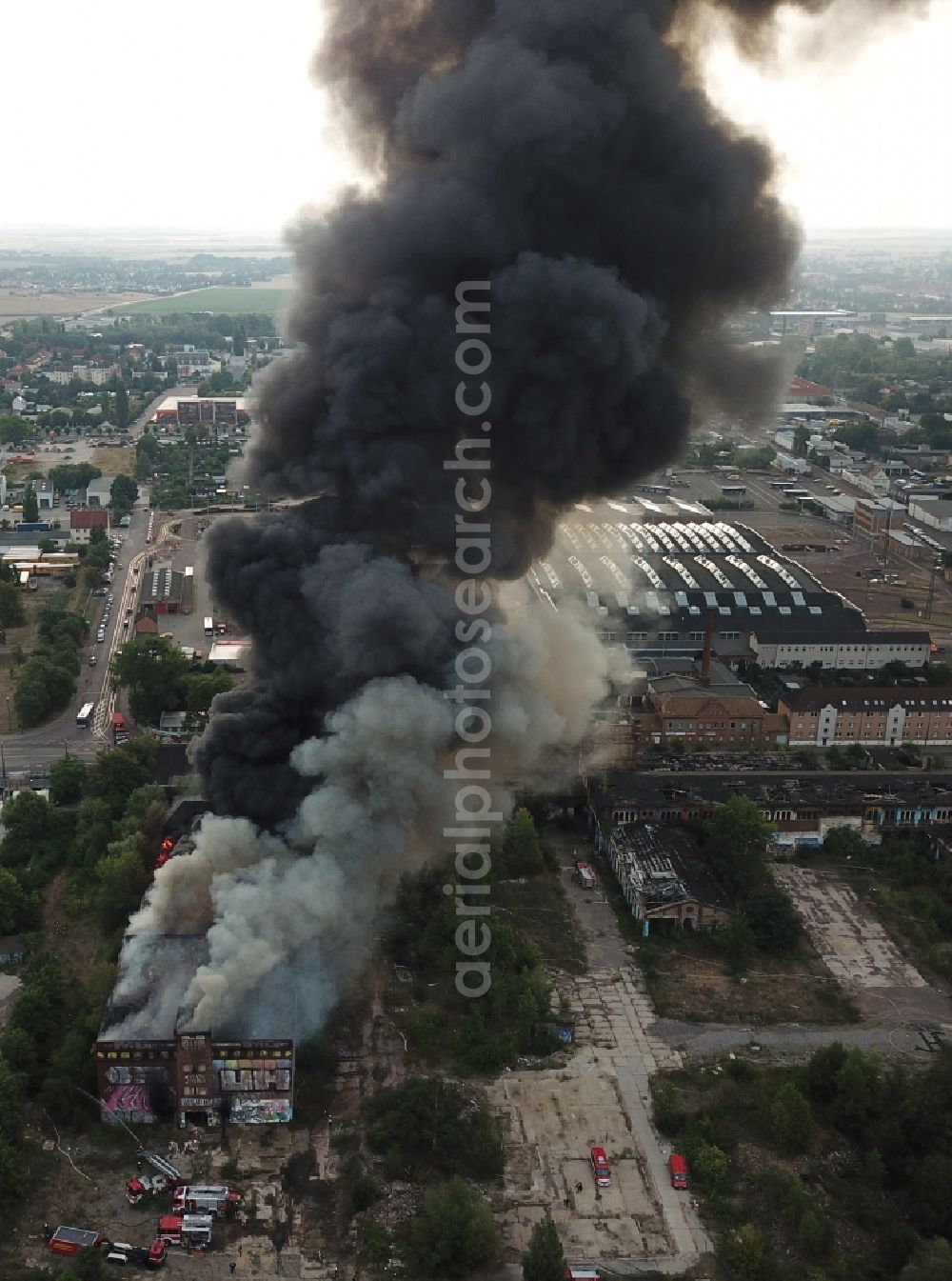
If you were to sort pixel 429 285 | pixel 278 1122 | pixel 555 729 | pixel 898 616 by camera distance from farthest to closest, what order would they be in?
pixel 898 616 → pixel 555 729 → pixel 429 285 → pixel 278 1122

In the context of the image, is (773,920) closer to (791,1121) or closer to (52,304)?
(791,1121)

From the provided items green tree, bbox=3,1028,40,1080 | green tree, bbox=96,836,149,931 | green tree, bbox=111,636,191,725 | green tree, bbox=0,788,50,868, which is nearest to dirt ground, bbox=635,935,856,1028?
green tree, bbox=96,836,149,931

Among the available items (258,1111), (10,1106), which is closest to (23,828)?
(10,1106)

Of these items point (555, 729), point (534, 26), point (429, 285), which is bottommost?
point (555, 729)

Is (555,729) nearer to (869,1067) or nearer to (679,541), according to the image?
(869,1067)

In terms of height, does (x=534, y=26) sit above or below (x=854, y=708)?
above

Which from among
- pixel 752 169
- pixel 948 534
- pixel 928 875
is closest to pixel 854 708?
pixel 928 875

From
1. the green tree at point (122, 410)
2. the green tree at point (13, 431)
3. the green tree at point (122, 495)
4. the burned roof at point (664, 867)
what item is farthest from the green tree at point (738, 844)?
the green tree at point (122, 410)

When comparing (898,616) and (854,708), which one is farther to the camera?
(898,616)
